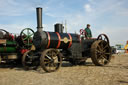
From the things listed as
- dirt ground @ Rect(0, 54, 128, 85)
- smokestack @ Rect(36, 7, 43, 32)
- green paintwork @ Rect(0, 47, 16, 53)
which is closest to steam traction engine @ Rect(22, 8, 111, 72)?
smokestack @ Rect(36, 7, 43, 32)

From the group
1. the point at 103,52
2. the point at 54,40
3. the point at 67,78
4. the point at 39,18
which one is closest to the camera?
the point at 67,78

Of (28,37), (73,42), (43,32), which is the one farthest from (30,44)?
(73,42)

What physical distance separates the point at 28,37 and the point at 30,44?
42 cm

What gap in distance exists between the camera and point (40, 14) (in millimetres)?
7953

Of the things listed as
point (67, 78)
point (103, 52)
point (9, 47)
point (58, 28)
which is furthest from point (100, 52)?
point (9, 47)

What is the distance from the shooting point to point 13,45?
27.6ft

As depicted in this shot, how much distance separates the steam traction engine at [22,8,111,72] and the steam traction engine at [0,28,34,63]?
1.95ft

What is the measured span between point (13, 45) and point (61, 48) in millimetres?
2534

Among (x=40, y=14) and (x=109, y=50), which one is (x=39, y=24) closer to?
(x=40, y=14)

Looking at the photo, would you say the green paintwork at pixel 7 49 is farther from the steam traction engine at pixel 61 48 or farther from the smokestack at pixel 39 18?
the smokestack at pixel 39 18

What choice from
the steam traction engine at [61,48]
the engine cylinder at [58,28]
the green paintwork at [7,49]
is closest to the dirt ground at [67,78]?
the steam traction engine at [61,48]

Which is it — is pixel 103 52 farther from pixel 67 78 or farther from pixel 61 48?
pixel 67 78

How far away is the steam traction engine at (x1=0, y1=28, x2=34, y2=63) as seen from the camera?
7.89 metres

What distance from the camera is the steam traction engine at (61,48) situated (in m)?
7.27
